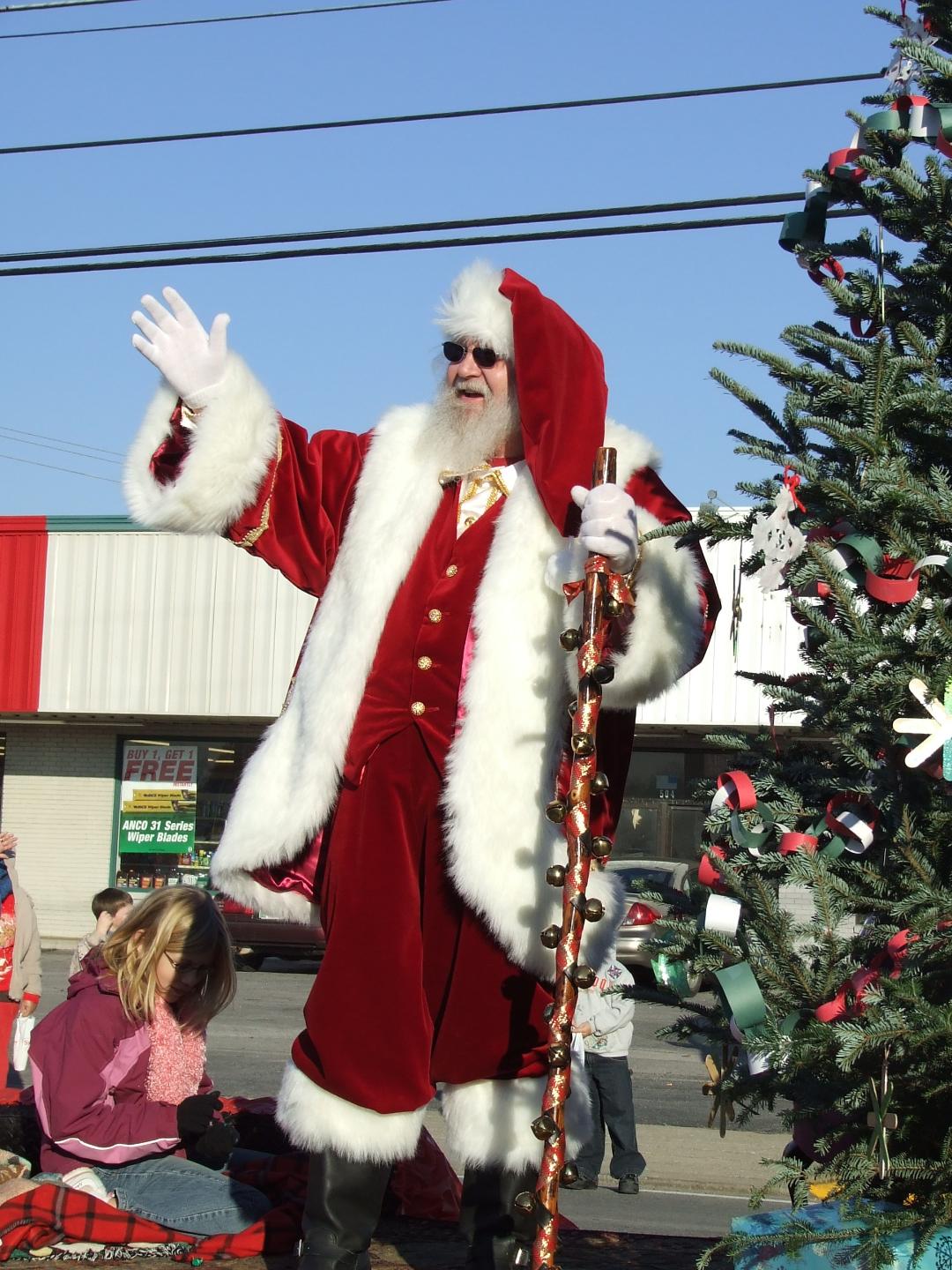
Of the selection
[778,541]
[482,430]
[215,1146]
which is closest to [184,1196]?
[215,1146]

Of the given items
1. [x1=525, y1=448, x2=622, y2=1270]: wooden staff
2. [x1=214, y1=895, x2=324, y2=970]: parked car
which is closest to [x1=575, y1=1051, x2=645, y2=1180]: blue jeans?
[x1=525, y1=448, x2=622, y2=1270]: wooden staff

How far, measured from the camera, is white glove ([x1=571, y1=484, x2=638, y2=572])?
9.99 feet

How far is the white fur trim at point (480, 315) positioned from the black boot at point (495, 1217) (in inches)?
75.0

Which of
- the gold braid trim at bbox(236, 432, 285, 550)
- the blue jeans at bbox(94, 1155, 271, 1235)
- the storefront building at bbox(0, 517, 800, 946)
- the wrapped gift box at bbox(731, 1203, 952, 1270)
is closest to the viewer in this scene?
the wrapped gift box at bbox(731, 1203, 952, 1270)

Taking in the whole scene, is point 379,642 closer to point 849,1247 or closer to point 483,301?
point 483,301

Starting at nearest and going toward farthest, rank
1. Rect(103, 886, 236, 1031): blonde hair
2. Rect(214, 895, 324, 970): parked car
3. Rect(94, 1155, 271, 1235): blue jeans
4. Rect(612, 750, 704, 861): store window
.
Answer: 1. Rect(94, 1155, 271, 1235): blue jeans
2. Rect(103, 886, 236, 1031): blonde hair
3. Rect(214, 895, 324, 970): parked car
4. Rect(612, 750, 704, 861): store window

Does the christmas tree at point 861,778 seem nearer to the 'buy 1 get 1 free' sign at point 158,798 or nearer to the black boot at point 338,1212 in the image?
the black boot at point 338,1212

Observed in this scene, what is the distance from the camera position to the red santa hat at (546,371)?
3371 millimetres

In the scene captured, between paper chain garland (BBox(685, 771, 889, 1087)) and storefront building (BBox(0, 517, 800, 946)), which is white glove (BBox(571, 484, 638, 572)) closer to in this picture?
paper chain garland (BBox(685, 771, 889, 1087))

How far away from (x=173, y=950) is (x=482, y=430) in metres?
2.11

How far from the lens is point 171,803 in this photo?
20156 mm

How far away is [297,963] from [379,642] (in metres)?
14.9

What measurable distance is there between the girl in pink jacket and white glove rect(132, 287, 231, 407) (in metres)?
1.83

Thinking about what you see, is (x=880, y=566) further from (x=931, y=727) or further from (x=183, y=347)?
(x=183, y=347)
